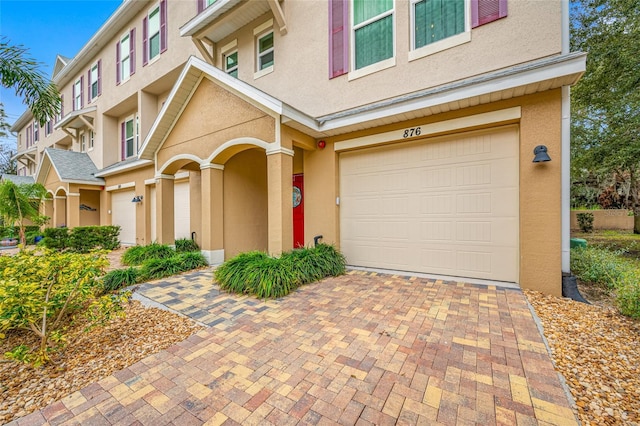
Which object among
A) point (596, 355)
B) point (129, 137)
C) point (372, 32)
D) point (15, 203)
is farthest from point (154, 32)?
point (596, 355)

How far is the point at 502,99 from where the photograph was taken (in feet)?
15.3

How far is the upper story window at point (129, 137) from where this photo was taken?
1307 centimetres

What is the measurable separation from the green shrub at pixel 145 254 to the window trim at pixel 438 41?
7965 mm

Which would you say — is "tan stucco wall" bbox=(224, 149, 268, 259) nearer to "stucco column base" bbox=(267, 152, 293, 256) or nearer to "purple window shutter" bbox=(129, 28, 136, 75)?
"stucco column base" bbox=(267, 152, 293, 256)

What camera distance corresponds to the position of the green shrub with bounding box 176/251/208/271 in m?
6.37

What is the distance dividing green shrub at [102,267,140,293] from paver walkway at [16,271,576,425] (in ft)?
7.52

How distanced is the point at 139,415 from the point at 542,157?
19.3 feet

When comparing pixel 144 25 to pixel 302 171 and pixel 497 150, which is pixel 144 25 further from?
pixel 497 150

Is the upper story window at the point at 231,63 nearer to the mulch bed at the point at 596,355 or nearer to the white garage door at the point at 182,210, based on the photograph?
the white garage door at the point at 182,210

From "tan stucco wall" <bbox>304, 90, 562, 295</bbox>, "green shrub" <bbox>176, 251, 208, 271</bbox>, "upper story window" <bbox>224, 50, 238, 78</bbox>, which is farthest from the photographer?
"upper story window" <bbox>224, 50, 238, 78</bbox>

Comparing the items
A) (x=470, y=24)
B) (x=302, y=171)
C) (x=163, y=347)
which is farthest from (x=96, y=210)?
(x=470, y=24)

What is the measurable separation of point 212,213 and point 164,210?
265 cm

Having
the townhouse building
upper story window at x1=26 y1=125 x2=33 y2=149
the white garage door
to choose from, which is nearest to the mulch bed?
the townhouse building

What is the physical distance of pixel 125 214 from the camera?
484 inches
